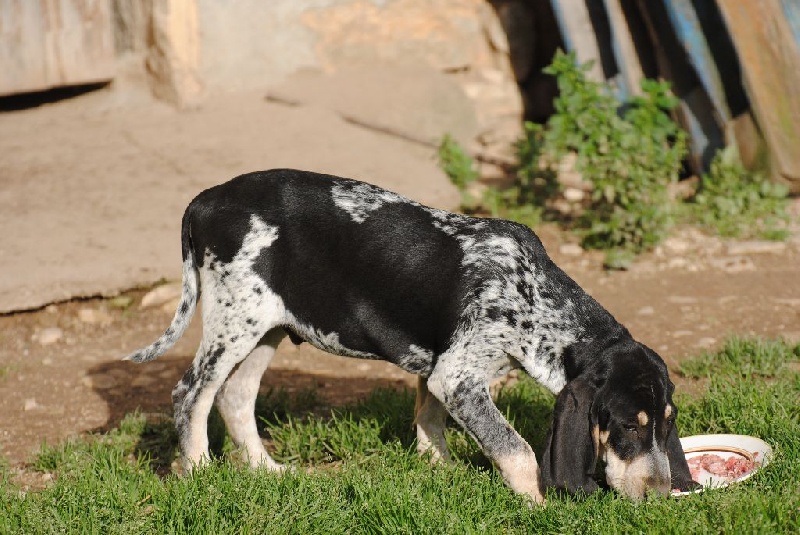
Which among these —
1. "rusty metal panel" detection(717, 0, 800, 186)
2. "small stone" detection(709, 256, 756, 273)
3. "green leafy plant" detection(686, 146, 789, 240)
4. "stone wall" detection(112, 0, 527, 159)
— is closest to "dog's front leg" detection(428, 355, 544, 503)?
"small stone" detection(709, 256, 756, 273)

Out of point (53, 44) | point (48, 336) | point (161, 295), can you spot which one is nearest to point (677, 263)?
point (161, 295)

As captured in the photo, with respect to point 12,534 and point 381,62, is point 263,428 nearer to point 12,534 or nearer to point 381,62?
point 12,534

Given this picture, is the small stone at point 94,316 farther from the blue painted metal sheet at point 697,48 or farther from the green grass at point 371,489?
the blue painted metal sheet at point 697,48

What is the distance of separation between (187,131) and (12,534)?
4892 millimetres

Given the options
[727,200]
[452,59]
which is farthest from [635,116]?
[452,59]

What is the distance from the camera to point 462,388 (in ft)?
14.5

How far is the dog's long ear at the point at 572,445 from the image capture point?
161 inches

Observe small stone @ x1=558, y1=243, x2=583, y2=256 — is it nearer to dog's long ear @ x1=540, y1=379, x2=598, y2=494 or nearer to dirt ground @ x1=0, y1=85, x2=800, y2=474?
dirt ground @ x1=0, y1=85, x2=800, y2=474

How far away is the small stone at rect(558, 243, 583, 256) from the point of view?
8016 millimetres

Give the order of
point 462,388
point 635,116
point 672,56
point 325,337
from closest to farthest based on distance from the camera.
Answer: point 462,388, point 325,337, point 635,116, point 672,56

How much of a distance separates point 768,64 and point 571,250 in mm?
2017

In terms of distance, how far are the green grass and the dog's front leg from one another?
0.10 metres

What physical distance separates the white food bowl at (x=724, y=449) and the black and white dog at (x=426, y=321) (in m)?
0.31

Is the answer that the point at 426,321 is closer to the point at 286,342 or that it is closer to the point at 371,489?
the point at 371,489
